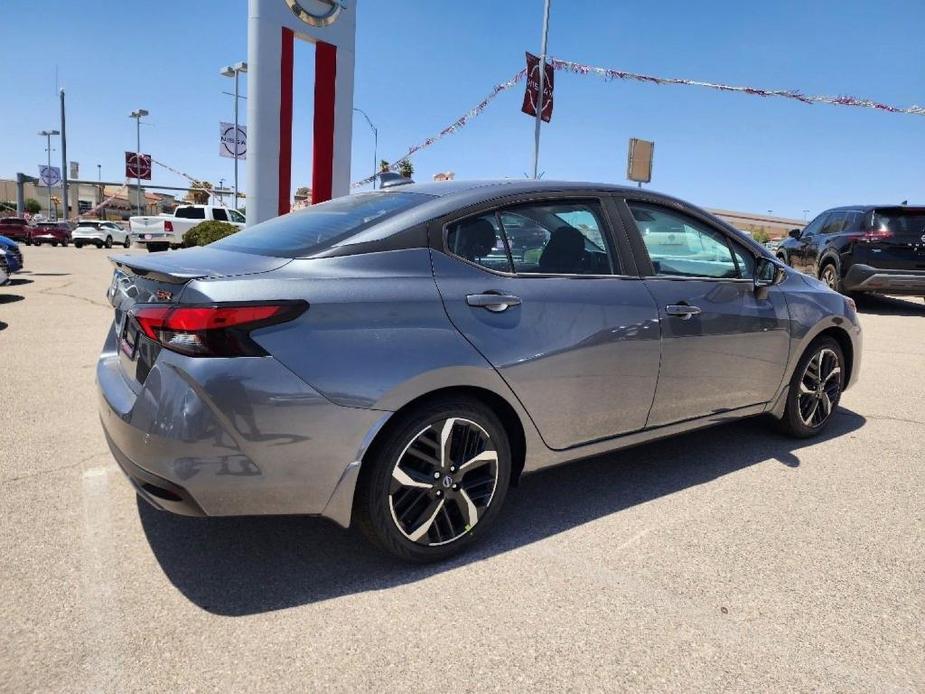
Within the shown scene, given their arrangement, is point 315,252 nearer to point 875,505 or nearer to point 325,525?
point 325,525

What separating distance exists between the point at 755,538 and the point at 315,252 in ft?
7.53

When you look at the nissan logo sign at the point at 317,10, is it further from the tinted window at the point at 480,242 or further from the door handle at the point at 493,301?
the door handle at the point at 493,301

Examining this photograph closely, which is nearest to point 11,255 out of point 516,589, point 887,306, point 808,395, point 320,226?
point 320,226

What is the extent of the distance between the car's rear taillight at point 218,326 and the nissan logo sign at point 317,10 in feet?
41.7

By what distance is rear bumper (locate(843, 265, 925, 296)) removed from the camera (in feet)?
34.6

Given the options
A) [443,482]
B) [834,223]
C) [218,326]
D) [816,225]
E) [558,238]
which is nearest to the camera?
[218,326]

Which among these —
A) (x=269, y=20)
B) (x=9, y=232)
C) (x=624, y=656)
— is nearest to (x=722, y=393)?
(x=624, y=656)

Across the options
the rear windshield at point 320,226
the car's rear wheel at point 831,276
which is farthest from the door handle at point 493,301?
the car's rear wheel at point 831,276

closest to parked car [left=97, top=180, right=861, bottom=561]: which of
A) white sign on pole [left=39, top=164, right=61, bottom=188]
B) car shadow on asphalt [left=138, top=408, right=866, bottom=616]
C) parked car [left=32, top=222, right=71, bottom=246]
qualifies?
car shadow on asphalt [left=138, top=408, right=866, bottom=616]

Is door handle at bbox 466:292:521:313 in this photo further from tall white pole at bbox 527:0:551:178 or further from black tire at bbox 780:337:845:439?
tall white pole at bbox 527:0:551:178

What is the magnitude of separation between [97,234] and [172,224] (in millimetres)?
17343

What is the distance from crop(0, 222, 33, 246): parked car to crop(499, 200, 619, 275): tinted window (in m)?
41.9

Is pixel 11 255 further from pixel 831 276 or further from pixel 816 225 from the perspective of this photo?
pixel 816 225

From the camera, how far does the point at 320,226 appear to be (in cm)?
291
